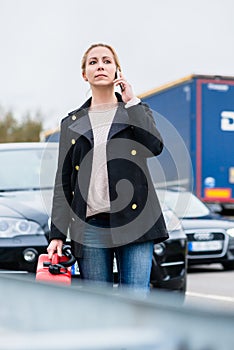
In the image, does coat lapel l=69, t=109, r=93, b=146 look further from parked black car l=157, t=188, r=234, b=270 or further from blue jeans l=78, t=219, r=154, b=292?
parked black car l=157, t=188, r=234, b=270

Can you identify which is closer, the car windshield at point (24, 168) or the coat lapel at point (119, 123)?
the coat lapel at point (119, 123)

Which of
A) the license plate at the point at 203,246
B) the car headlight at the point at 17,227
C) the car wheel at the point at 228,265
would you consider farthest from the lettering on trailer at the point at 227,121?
the car headlight at the point at 17,227

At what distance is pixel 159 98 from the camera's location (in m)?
18.2

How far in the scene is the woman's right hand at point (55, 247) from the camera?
3682 millimetres

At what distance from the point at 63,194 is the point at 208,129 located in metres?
13.4

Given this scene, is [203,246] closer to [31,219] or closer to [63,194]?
[31,219]

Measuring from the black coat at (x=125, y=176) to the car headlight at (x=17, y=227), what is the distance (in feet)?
9.21

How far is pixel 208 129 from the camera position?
16.9 metres

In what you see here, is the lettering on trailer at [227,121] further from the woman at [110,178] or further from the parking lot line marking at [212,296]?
the woman at [110,178]

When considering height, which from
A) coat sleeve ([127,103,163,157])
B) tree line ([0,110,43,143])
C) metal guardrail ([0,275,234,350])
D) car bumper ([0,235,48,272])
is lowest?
car bumper ([0,235,48,272])

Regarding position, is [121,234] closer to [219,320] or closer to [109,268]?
[109,268]

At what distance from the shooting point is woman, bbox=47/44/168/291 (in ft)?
11.6

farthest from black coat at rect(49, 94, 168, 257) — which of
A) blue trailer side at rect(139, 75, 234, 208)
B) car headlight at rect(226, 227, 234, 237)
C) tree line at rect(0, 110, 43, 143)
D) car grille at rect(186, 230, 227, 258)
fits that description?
tree line at rect(0, 110, 43, 143)

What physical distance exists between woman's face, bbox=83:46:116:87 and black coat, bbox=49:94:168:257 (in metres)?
0.13
